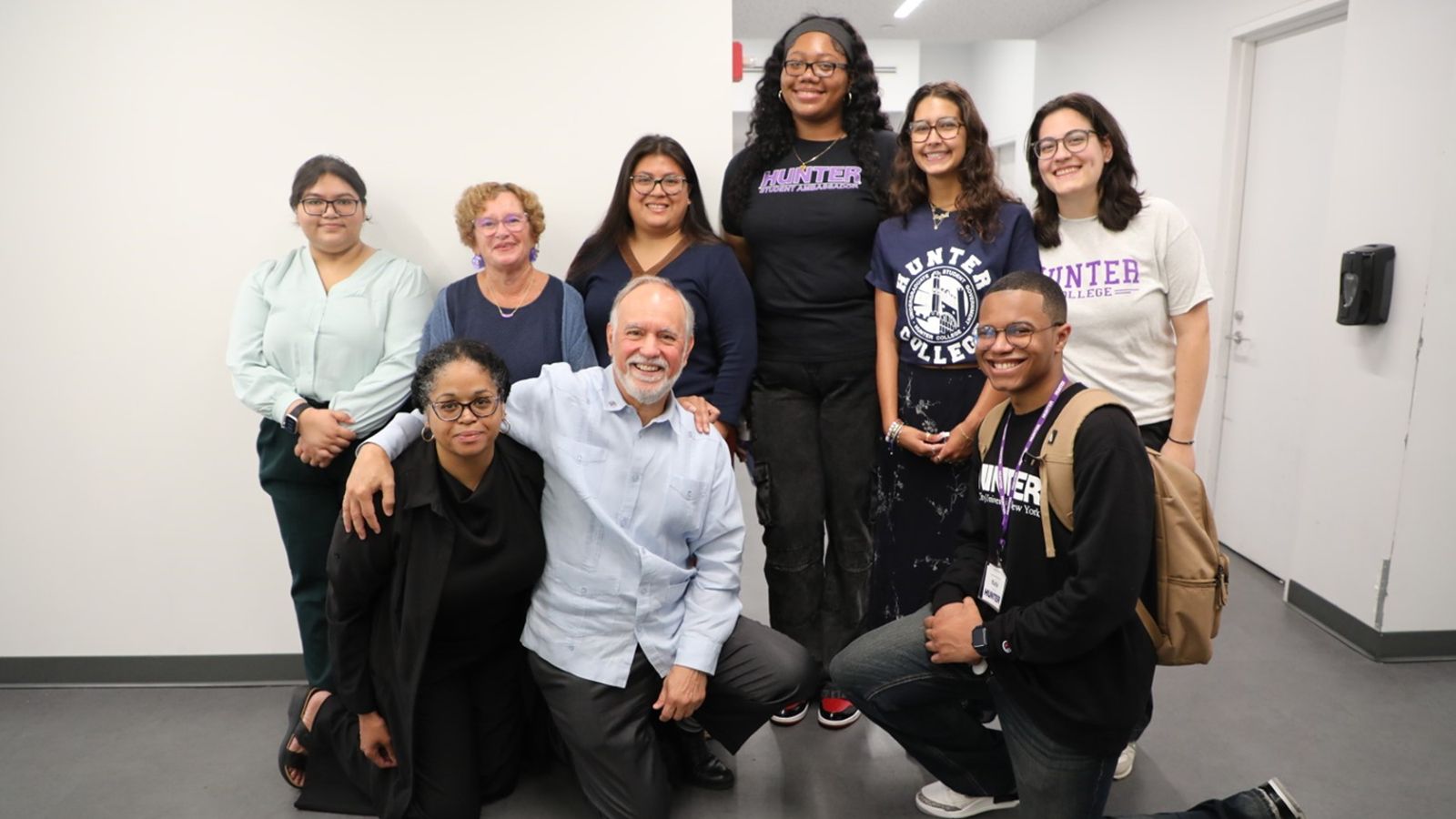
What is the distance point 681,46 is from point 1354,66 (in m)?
2.17

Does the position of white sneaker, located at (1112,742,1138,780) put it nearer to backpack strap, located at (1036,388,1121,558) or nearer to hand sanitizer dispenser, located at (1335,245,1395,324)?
backpack strap, located at (1036,388,1121,558)

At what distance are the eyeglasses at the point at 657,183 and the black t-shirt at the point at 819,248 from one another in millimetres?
209

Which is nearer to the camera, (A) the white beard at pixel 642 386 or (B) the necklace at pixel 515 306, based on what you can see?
(A) the white beard at pixel 642 386

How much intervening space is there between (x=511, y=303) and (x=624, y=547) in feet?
2.48

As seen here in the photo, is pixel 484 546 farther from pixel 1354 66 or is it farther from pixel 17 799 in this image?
pixel 1354 66

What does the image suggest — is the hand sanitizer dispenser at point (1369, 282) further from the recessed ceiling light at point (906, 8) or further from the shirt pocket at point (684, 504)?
the recessed ceiling light at point (906, 8)

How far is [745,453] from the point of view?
2.62 m

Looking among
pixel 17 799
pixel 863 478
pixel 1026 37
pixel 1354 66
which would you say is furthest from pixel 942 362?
pixel 1026 37

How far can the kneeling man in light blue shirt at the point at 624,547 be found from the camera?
2111 mm

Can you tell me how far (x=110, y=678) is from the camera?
295cm

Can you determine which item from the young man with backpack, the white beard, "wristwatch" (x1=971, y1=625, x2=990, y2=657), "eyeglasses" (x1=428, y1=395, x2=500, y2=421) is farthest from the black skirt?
"eyeglasses" (x1=428, y1=395, x2=500, y2=421)

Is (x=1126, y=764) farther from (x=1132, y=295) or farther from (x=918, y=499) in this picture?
(x=1132, y=295)

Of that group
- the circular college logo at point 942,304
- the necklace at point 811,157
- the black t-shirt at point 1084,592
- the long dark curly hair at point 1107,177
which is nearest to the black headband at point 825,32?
the necklace at point 811,157

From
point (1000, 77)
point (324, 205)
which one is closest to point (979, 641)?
point (324, 205)
